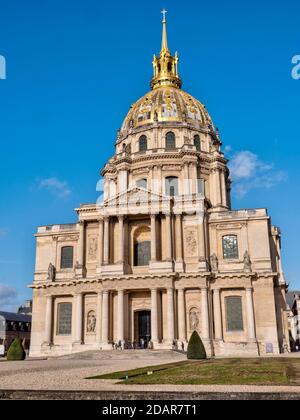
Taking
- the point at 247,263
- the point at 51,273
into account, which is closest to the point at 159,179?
the point at 247,263

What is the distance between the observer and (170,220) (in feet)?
149

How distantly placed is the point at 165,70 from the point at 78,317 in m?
40.0

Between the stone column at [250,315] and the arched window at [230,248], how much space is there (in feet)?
12.7

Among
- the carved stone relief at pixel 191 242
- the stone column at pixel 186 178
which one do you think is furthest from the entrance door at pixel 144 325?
the stone column at pixel 186 178

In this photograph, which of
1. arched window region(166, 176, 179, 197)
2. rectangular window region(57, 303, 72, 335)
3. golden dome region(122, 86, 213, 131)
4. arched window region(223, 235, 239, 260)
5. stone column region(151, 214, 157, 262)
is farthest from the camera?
golden dome region(122, 86, 213, 131)

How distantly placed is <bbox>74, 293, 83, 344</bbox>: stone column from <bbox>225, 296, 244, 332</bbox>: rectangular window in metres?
13.7

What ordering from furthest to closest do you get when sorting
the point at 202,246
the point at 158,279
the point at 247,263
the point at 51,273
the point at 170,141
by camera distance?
the point at 170,141, the point at 51,273, the point at 202,246, the point at 247,263, the point at 158,279

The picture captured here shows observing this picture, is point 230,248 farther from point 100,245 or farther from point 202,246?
point 100,245

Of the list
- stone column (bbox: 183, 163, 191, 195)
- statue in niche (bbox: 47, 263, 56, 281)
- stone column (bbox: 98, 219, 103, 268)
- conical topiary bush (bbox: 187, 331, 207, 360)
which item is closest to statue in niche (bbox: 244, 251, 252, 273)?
stone column (bbox: 183, 163, 191, 195)

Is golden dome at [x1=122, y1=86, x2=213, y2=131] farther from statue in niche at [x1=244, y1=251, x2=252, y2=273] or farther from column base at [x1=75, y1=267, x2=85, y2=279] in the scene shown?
column base at [x1=75, y1=267, x2=85, y2=279]

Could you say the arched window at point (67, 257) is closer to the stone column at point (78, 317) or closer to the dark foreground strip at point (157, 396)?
the stone column at point (78, 317)

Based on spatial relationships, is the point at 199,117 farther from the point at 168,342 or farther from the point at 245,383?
the point at 245,383

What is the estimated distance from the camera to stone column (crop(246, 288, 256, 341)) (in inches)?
1670

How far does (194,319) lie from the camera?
43438mm
